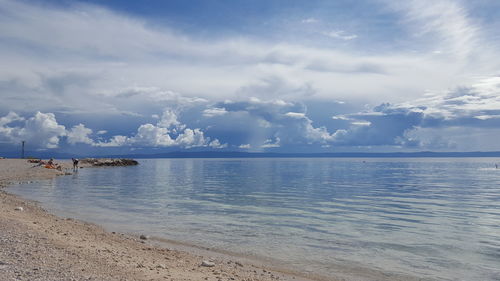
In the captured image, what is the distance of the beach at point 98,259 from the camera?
412 inches

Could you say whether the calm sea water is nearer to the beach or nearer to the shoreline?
the shoreline

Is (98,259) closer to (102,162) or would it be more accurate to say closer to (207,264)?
(207,264)

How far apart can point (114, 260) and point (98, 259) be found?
0.48 meters

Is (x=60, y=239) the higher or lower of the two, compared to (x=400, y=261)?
higher

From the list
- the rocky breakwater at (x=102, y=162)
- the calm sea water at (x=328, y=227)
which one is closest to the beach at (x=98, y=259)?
the calm sea water at (x=328, y=227)

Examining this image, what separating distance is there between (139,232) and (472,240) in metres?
17.5

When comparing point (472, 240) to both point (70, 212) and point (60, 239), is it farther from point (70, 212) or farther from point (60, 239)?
point (70, 212)

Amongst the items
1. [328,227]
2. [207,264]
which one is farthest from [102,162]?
[207,264]

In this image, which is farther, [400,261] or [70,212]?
[70,212]

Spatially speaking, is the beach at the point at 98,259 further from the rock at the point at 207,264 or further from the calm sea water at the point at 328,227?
the calm sea water at the point at 328,227

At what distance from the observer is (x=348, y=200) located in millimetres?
37562

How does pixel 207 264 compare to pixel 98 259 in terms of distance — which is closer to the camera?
pixel 98 259

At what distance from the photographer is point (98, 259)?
12.3 m

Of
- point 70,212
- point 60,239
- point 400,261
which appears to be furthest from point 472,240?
point 70,212
